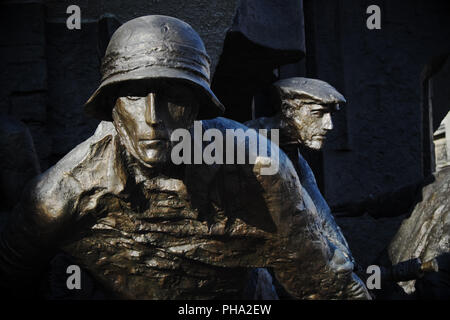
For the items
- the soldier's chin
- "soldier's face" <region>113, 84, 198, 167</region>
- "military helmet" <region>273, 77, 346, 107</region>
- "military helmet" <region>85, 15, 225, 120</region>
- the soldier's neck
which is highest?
"military helmet" <region>273, 77, 346, 107</region>

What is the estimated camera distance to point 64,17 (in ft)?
13.1

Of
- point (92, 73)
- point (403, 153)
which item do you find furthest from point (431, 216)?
point (92, 73)

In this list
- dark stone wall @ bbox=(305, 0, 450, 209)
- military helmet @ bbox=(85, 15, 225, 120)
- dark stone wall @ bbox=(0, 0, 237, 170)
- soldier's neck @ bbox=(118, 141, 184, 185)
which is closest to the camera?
military helmet @ bbox=(85, 15, 225, 120)

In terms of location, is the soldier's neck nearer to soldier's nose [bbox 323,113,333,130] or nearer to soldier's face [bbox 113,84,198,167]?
soldier's face [bbox 113,84,198,167]

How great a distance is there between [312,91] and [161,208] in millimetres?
1678

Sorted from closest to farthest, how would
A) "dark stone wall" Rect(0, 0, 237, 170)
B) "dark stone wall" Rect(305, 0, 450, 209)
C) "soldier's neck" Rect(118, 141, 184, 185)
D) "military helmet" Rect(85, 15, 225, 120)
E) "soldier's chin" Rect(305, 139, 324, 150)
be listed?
"military helmet" Rect(85, 15, 225, 120)
"soldier's neck" Rect(118, 141, 184, 185)
"dark stone wall" Rect(0, 0, 237, 170)
"soldier's chin" Rect(305, 139, 324, 150)
"dark stone wall" Rect(305, 0, 450, 209)

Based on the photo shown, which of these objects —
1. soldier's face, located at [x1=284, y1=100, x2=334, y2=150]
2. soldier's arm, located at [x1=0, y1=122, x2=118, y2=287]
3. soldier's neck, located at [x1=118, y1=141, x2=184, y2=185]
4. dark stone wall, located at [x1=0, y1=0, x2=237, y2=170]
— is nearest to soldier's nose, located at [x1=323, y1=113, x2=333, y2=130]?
soldier's face, located at [x1=284, y1=100, x2=334, y2=150]

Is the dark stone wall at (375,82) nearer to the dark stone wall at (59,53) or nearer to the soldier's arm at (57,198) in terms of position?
the dark stone wall at (59,53)

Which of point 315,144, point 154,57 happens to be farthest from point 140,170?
point 315,144

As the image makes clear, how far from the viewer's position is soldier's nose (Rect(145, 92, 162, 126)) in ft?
7.41

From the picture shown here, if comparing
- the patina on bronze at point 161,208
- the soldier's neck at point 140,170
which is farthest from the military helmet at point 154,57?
the soldier's neck at point 140,170

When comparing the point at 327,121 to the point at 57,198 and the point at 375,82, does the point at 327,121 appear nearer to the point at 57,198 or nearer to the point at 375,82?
the point at 57,198

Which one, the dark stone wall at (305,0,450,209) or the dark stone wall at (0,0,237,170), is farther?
the dark stone wall at (305,0,450,209)

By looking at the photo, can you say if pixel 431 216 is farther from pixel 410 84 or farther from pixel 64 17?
pixel 64 17
